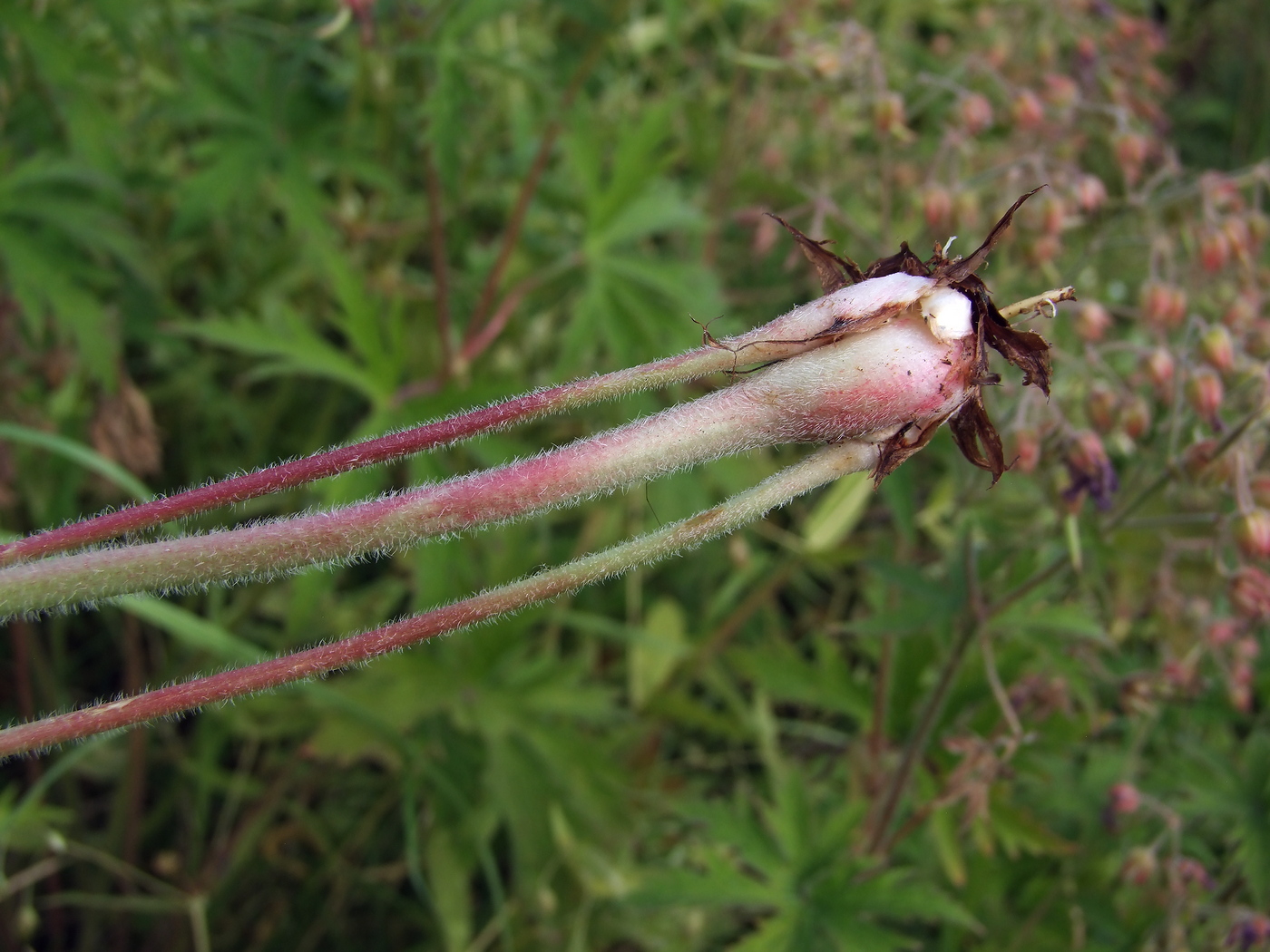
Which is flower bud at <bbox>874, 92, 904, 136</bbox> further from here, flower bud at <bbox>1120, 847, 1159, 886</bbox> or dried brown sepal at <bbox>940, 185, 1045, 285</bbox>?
flower bud at <bbox>1120, 847, 1159, 886</bbox>

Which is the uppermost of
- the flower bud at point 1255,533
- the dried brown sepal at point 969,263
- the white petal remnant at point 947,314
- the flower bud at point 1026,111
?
the flower bud at point 1026,111

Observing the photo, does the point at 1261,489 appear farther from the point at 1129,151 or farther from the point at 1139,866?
the point at 1129,151

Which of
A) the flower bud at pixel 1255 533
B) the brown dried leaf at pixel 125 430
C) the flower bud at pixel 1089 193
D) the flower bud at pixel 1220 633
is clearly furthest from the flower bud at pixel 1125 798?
the brown dried leaf at pixel 125 430

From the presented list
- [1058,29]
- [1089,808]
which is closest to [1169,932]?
[1089,808]

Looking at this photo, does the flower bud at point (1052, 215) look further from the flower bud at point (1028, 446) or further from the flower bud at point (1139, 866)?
the flower bud at point (1139, 866)

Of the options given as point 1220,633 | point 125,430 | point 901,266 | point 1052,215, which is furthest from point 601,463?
point 125,430

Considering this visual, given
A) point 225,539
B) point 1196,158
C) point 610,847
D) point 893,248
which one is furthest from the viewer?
point 1196,158

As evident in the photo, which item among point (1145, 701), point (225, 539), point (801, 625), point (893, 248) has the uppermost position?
point (893, 248)

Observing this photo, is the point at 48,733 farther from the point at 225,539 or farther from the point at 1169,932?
the point at 1169,932
